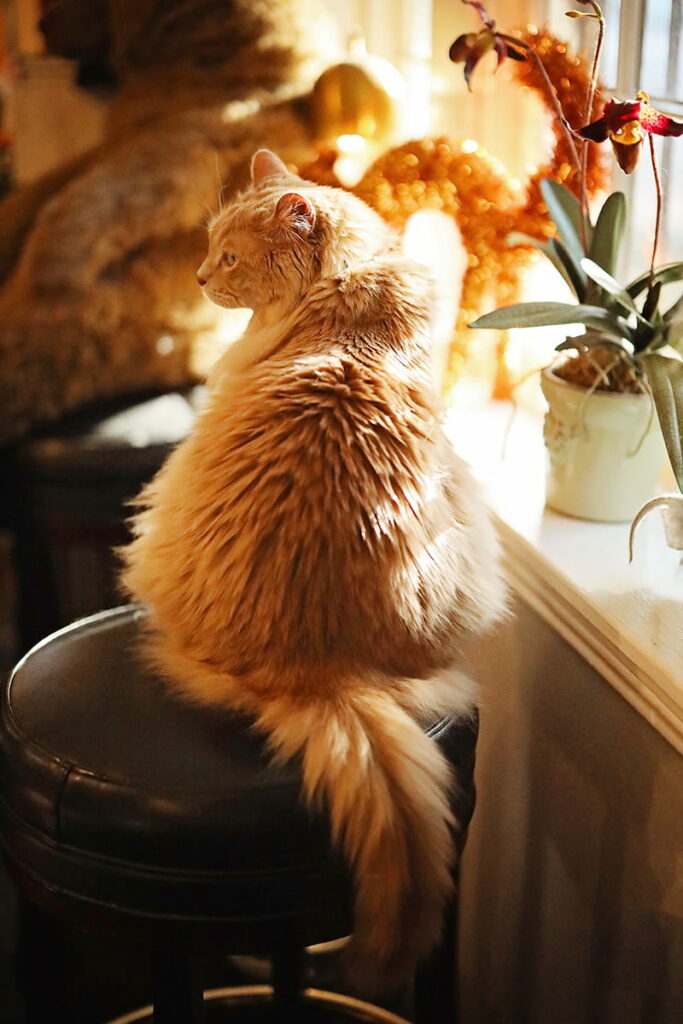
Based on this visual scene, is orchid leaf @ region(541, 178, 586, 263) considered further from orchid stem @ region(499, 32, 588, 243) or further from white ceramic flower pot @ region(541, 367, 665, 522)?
white ceramic flower pot @ region(541, 367, 665, 522)

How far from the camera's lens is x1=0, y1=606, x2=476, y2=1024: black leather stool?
0.66 metres

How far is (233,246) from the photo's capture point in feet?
2.57

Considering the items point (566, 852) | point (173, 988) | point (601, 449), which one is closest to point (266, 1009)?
point (566, 852)

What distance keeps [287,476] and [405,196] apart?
643mm

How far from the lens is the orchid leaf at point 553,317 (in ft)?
3.14

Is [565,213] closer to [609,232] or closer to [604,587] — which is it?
[609,232]

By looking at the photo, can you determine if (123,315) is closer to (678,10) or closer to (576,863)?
(678,10)

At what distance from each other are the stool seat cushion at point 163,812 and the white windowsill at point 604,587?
18 cm

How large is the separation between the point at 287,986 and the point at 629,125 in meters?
0.84

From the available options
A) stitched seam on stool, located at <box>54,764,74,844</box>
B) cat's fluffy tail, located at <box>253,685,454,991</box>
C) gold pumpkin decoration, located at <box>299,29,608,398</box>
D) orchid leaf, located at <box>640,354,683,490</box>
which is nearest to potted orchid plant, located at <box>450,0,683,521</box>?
orchid leaf, located at <box>640,354,683,490</box>

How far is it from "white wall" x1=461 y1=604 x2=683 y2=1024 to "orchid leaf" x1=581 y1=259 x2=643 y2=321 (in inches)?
13.2

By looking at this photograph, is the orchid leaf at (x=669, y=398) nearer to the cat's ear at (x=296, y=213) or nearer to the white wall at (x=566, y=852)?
the white wall at (x=566, y=852)

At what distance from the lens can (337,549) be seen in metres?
0.70

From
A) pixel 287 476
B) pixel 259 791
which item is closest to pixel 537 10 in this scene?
pixel 287 476
